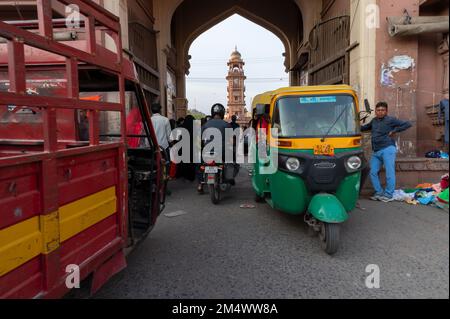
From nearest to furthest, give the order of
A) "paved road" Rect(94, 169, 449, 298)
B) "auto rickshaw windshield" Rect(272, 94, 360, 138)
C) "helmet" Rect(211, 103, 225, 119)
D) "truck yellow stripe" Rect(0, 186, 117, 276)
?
"truck yellow stripe" Rect(0, 186, 117, 276) < "paved road" Rect(94, 169, 449, 298) < "auto rickshaw windshield" Rect(272, 94, 360, 138) < "helmet" Rect(211, 103, 225, 119)

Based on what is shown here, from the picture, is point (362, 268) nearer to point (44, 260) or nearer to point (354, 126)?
point (354, 126)

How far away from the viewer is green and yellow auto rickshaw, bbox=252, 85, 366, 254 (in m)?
3.82

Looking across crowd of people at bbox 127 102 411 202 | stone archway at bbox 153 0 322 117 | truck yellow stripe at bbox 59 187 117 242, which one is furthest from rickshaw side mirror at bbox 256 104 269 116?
stone archway at bbox 153 0 322 117

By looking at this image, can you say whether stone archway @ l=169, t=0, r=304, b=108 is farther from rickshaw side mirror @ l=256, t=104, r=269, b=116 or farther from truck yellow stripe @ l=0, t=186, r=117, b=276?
truck yellow stripe @ l=0, t=186, r=117, b=276

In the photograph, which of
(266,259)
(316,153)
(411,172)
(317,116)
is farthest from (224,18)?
(266,259)

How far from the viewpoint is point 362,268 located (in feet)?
10.4

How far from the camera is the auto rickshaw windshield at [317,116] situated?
408 cm

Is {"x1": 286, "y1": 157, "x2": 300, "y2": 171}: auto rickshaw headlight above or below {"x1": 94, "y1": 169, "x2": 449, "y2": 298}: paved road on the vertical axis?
above

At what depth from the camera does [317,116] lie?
162 inches

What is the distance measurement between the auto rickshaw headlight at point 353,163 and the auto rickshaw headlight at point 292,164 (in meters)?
0.60

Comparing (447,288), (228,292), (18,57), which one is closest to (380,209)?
(228,292)

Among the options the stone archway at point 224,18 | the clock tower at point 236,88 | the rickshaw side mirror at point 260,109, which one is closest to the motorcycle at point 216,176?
the rickshaw side mirror at point 260,109

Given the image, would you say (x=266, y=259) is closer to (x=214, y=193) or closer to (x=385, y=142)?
(x=214, y=193)

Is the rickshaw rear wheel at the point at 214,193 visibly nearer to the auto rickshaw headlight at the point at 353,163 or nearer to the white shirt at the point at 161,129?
the white shirt at the point at 161,129
